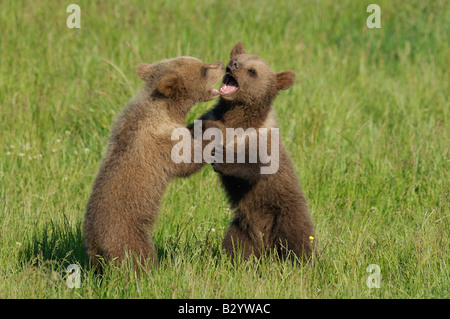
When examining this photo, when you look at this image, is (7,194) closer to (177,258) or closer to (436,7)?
(177,258)

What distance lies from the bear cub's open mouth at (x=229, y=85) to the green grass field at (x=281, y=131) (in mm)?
1343

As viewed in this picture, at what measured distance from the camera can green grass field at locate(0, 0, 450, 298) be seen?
543 centimetres

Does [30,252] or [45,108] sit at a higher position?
[45,108]

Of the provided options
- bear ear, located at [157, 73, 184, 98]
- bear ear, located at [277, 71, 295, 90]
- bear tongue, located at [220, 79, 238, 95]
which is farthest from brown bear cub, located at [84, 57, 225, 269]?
bear ear, located at [277, 71, 295, 90]

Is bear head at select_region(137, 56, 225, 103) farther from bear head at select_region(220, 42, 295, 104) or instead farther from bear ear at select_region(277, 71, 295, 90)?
bear ear at select_region(277, 71, 295, 90)

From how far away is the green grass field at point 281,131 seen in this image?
17.8ft

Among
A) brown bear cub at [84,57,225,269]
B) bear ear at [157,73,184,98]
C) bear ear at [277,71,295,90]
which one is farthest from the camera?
bear ear at [277,71,295,90]

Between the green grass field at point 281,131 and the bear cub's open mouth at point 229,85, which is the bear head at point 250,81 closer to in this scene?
the bear cub's open mouth at point 229,85

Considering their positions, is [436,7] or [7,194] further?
[436,7]

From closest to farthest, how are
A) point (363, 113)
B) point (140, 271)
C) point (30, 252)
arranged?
point (140, 271) < point (30, 252) < point (363, 113)
